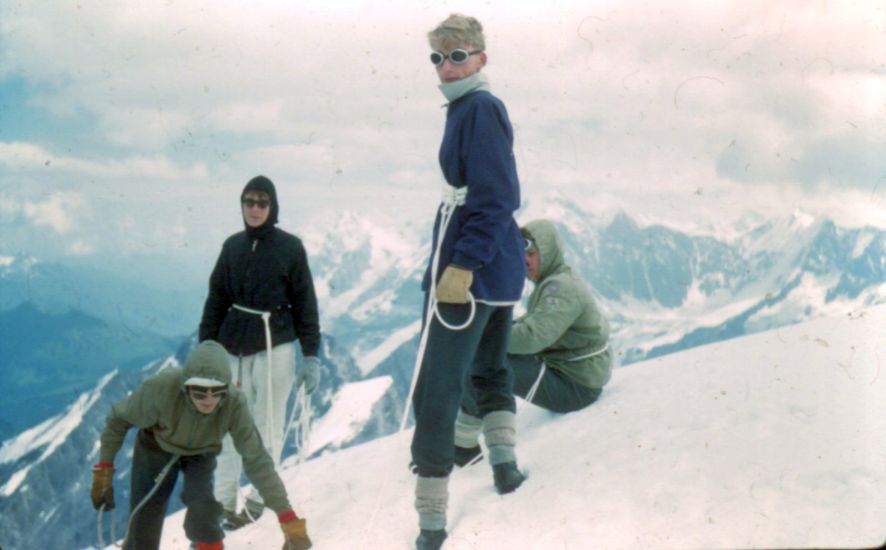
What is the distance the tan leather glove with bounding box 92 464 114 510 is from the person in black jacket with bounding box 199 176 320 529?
0.87 m

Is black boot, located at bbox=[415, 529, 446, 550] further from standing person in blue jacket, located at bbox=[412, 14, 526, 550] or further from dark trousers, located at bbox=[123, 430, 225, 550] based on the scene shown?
dark trousers, located at bbox=[123, 430, 225, 550]

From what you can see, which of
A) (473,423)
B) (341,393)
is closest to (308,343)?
(473,423)

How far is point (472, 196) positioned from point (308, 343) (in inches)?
79.5

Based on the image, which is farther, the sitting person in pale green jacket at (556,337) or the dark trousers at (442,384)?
the sitting person in pale green jacket at (556,337)

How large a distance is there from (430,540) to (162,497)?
5.02 ft

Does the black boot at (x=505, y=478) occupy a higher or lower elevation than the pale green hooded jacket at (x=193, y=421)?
lower

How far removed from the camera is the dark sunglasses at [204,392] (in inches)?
→ 148

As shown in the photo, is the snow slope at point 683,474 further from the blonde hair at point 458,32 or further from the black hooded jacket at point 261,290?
the blonde hair at point 458,32

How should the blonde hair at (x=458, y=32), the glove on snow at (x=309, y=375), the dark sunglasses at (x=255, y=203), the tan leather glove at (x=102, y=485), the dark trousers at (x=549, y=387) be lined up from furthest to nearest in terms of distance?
the dark trousers at (x=549, y=387) → the glove on snow at (x=309, y=375) → the dark sunglasses at (x=255, y=203) → the tan leather glove at (x=102, y=485) → the blonde hair at (x=458, y=32)

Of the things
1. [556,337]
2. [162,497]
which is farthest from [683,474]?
[162,497]

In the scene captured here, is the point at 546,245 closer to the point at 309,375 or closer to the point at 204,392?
the point at 309,375

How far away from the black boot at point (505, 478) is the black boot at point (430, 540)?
23.4 inches

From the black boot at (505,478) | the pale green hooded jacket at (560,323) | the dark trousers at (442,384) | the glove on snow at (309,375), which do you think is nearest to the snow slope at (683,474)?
the black boot at (505,478)

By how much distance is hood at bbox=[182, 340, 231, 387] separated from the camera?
12.3 feet
